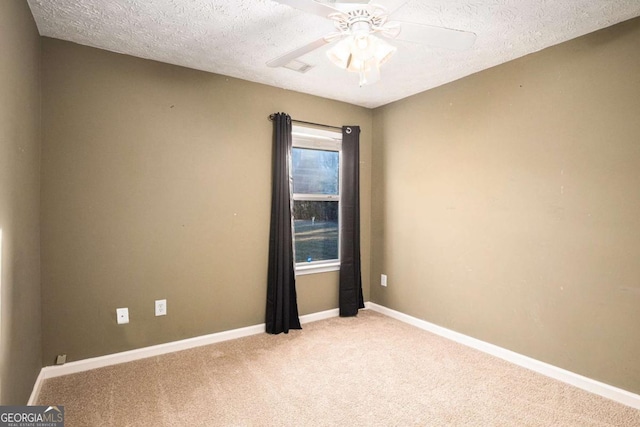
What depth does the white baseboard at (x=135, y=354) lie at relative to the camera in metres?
2.43

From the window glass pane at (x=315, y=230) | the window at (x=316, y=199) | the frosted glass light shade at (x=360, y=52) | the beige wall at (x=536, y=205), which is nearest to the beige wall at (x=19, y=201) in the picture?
the frosted glass light shade at (x=360, y=52)

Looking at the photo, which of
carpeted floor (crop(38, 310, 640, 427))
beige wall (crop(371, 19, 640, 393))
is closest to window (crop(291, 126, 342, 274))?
beige wall (crop(371, 19, 640, 393))

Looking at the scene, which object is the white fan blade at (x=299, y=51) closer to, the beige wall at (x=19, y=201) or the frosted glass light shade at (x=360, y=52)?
the frosted glass light shade at (x=360, y=52)

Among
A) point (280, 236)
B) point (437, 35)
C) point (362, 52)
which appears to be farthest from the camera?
point (280, 236)

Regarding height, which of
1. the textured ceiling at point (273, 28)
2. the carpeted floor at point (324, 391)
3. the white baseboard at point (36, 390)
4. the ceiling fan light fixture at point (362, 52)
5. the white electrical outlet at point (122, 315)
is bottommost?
the carpeted floor at point (324, 391)

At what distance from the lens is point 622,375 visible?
2.22 m

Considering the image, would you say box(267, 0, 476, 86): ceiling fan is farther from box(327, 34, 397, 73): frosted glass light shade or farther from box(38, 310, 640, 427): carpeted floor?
box(38, 310, 640, 427): carpeted floor

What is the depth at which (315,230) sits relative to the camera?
3.86m

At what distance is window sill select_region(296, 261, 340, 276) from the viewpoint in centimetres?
364

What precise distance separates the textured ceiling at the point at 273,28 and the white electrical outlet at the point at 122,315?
78.7 inches

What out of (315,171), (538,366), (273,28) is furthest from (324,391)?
(273,28)

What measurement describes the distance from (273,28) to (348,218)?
212 centimetres

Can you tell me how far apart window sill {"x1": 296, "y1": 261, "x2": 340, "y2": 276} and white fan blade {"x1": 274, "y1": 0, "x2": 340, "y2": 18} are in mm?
2547

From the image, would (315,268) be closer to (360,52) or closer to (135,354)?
(135,354)
